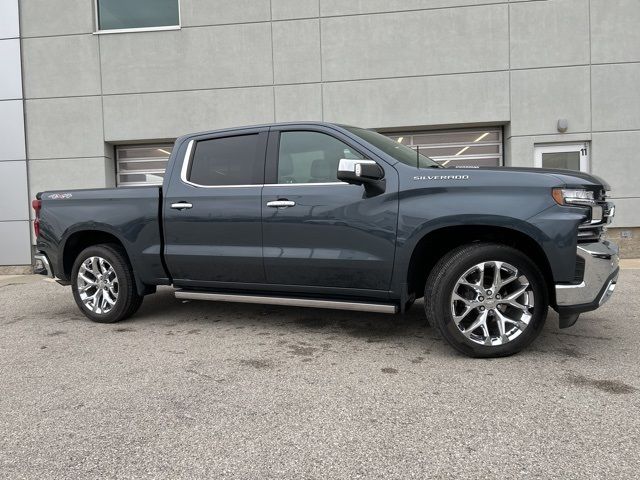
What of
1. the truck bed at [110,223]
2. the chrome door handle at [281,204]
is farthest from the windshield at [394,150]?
the truck bed at [110,223]

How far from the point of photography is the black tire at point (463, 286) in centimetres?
358

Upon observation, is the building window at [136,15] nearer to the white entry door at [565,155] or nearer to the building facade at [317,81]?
the building facade at [317,81]

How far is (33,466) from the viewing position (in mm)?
2391

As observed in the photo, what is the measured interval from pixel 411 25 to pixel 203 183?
6597 millimetres

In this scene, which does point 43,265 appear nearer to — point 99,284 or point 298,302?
point 99,284

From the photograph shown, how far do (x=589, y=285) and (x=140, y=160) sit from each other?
371 inches

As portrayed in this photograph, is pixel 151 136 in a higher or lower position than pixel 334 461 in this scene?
higher

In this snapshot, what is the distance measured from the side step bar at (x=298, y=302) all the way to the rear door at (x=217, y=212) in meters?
0.11

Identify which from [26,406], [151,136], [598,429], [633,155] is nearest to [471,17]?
[633,155]

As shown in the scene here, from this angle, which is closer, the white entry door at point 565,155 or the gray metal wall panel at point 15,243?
the white entry door at point 565,155

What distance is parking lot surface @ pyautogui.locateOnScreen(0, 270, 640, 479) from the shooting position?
2.36 meters

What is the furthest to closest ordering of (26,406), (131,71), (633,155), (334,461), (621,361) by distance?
(131,71), (633,155), (621,361), (26,406), (334,461)

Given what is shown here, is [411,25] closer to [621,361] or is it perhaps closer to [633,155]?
[633,155]

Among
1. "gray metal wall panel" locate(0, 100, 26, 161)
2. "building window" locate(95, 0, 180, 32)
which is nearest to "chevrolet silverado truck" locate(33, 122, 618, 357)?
"gray metal wall panel" locate(0, 100, 26, 161)
